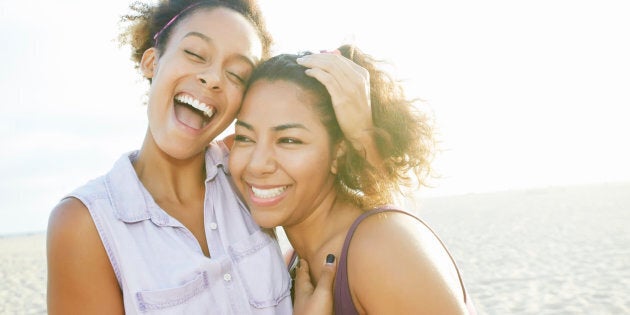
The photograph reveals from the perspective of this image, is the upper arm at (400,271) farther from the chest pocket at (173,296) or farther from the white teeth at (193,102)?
the white teeth at (193,102)

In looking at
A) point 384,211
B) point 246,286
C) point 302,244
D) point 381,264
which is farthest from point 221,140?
point 381,264

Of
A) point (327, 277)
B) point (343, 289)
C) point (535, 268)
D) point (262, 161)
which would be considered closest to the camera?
point (343, 289)

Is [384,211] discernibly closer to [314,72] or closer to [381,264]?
[381,264]

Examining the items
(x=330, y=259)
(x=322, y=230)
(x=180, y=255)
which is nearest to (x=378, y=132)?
(x=322, y=230)

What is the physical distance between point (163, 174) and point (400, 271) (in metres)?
1.59

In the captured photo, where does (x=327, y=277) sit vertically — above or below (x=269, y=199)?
below

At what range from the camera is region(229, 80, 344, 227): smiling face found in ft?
10.4

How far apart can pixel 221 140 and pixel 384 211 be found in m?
1.59

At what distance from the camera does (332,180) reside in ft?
11.6

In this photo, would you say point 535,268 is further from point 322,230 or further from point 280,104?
point 280,104

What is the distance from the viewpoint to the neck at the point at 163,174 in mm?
3346

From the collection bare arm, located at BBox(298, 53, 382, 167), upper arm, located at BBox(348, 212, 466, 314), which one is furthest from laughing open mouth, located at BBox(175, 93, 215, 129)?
upper arm, located at BBox(348, 212, 466, 314)

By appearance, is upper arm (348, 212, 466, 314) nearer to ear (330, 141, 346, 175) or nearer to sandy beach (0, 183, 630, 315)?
ear (330, 141, 346, 175)

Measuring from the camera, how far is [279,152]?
3.16 metres
